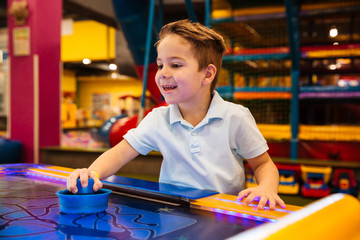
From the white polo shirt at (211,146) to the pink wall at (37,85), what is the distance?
2.61 metres

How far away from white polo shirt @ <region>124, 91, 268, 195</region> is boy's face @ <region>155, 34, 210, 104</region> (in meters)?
0.10

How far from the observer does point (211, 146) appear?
105cm

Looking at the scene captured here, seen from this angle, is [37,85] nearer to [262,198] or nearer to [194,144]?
[194,144]

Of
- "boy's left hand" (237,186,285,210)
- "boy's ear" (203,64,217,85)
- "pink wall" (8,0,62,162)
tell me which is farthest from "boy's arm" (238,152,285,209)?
"pink wall" (8,0,62,162)

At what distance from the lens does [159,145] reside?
1101mm

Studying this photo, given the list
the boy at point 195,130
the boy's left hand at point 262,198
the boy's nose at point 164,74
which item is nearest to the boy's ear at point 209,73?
the boy at point 195,130

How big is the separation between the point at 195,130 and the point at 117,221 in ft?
1.53

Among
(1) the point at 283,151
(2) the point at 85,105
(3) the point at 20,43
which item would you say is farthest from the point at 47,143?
(2) the point at 85,105

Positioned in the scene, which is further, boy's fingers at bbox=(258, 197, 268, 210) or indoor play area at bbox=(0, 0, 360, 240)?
indoor play area at bbox=(0, 0, 360, 240)

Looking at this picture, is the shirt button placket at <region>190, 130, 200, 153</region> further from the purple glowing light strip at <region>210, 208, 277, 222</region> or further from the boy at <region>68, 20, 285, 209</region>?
the purple glowing light strip at <region>210, 208, 277, 222</region>

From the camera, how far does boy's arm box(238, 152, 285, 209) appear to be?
704 mm

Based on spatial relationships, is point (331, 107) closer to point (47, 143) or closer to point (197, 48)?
point (47, 143)

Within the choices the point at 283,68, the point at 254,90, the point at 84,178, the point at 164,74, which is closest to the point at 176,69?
the point at 164,74

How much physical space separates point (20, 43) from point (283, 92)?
2.41 meters
